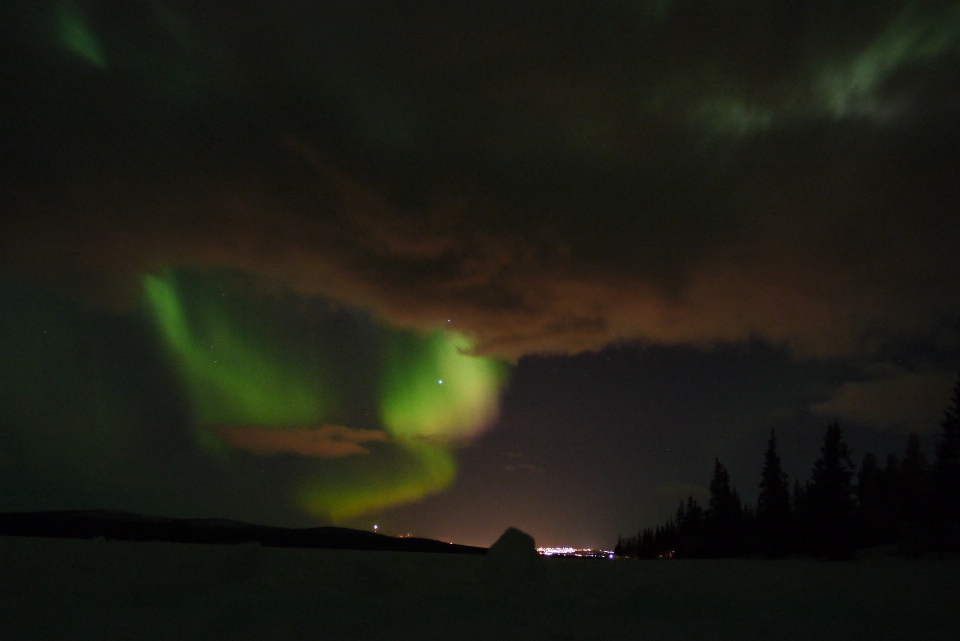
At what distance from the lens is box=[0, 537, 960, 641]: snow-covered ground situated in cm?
1034

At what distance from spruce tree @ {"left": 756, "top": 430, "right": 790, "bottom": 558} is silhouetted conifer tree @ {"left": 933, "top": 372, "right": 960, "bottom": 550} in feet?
48.3

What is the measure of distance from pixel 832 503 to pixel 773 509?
11833mm

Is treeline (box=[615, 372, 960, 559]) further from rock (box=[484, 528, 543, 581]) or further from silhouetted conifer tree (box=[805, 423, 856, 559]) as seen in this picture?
rock (box=[484, 528, 543, 581])

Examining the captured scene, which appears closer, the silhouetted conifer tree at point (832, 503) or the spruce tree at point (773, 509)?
the silhouetted conifer tree at point (832, 503)

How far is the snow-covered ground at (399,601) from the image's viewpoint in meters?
10.3

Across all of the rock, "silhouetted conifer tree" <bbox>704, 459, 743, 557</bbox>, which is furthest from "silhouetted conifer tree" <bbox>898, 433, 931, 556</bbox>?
the rock

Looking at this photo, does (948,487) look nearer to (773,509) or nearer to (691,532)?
(773,509)

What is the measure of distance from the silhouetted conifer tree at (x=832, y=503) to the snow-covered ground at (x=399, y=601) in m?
32.7

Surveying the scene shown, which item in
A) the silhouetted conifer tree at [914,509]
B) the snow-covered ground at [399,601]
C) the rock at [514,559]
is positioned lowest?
the snow-covered ground at [399,601]

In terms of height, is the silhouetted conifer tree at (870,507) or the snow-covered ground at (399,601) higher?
the silhouetted conifer tree at (870,507)

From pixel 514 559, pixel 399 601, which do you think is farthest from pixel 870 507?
pixel 399 601

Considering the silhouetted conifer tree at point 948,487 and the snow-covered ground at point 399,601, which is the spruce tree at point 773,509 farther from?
the snow-covered ground at point 399,601

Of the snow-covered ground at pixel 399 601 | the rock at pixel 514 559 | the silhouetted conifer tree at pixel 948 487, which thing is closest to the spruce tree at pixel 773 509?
the silhouetted conifer tree at pixel 948 487

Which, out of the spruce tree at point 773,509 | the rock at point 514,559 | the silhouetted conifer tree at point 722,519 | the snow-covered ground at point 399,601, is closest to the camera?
the snow-covered ground at point 399,601
